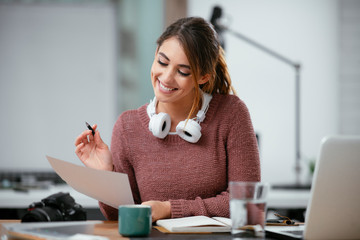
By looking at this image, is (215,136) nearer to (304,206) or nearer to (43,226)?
(43,226)

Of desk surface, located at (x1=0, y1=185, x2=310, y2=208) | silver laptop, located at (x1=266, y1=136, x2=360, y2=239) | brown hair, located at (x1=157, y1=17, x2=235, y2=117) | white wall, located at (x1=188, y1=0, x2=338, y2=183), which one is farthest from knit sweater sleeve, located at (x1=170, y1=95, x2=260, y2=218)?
white wall, located at (x1=188, y1=0, x2=338, y2=183)

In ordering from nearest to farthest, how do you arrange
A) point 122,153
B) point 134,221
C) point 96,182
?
point 134,221 < point 96,182 < point 122,153

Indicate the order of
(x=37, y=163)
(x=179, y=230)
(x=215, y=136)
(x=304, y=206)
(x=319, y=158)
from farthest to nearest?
(x=37, y=163) < (x=304, y=206) < (x=215, y=136) < (x=179, y=230) < (x=319, y=158)

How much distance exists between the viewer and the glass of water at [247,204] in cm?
93

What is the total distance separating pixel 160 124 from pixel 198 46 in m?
0.27

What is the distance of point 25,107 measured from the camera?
3.20 metres

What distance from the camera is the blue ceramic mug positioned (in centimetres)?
97

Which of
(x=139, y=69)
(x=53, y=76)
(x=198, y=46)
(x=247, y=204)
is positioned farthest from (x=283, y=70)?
(x=247, y=204)

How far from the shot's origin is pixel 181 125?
4.64ft

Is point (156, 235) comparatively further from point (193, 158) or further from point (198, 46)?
point (198, 46)

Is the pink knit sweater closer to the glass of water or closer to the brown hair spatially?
the brown hair

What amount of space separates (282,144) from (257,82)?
0.48 meters

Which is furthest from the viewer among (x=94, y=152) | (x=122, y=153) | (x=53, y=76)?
(x=53, y=76)

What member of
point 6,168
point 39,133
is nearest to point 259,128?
point 39,133
